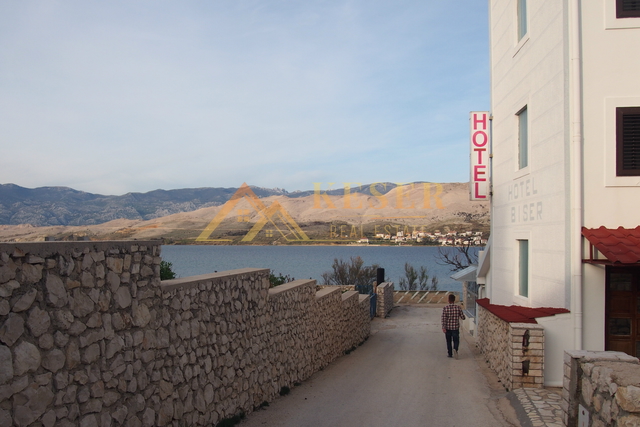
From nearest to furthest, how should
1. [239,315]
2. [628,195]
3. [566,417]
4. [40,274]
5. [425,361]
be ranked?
[40,274] → [566,417] → [239,315] → [628,195] → [425,361]

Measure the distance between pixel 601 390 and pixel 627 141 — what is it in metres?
6.06

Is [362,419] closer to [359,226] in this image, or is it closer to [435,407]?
[435,407]

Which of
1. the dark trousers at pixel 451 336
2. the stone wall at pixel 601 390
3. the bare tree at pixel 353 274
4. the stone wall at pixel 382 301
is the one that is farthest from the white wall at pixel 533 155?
the bare tree at pixel 353 274

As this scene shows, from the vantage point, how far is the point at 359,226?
84.0 metres

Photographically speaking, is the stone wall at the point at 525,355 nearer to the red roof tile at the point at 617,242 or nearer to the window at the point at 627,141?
the red roof tile at the point at 617,242

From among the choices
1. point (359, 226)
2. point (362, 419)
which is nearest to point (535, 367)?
point (362, 419)

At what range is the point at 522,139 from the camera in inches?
473

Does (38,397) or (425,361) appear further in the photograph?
(425,361)

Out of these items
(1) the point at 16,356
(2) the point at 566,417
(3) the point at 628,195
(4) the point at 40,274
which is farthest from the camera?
(3) the point at 628,195

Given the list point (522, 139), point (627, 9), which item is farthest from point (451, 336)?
point (627, 9)

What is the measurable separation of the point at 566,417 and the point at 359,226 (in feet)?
258

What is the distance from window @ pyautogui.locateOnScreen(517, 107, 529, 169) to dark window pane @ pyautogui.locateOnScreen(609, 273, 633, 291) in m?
3.46

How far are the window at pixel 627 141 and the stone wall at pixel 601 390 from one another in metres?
4.84

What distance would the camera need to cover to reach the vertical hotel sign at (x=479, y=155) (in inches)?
546
